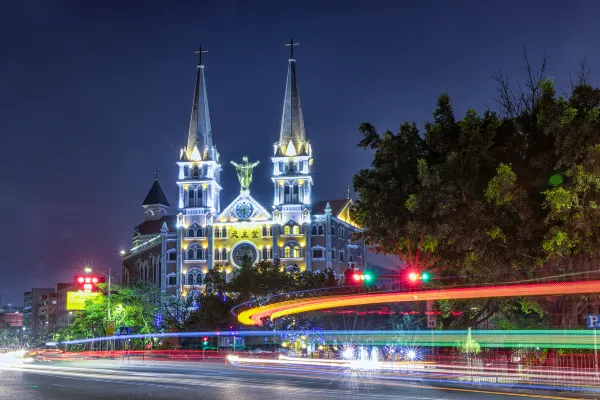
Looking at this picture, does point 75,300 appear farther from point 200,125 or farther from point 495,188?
point 200,125

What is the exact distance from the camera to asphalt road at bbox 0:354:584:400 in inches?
760

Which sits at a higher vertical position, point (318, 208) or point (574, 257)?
point (318, 208)

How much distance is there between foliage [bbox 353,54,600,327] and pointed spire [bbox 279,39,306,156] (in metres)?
64.9

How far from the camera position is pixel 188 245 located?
315ft

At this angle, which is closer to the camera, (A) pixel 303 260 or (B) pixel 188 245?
(A) pixel 303 260

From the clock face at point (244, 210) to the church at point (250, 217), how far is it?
5 cm

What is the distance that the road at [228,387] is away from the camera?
760 inches

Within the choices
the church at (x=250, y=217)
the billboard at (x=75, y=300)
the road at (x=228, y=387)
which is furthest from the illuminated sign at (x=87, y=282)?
the church at (x=250, y=217)

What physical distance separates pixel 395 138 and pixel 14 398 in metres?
16.9

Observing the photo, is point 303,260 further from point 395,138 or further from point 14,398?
point 14,398

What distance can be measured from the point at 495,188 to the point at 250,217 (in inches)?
2841

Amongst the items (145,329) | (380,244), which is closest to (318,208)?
(145,329)

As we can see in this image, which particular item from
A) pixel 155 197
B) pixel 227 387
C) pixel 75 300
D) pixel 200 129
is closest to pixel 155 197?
pixel 155 197

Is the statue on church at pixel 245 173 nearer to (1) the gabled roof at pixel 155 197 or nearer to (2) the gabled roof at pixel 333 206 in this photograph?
(2) the gabled roof at pixel 333 206
